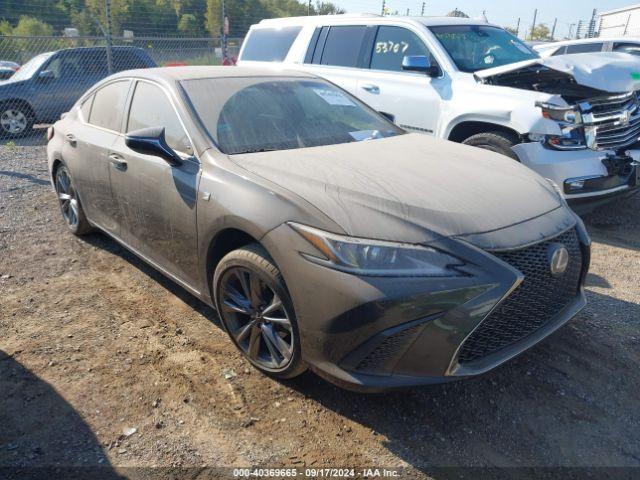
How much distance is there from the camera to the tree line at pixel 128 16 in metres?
14.7

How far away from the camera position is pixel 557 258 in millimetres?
2543

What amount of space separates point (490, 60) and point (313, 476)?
5.13 meters

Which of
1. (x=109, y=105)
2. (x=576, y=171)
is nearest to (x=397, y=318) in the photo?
(x=109, y=105)

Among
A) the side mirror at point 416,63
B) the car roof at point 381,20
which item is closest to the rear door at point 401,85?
the car roof at point 381,20

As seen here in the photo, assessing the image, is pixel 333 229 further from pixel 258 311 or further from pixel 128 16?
pixel 128 16

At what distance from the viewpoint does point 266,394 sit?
2.80 m

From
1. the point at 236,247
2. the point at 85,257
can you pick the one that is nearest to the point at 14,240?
the point at 85,257

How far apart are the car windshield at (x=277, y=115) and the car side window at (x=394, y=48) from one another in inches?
87.3

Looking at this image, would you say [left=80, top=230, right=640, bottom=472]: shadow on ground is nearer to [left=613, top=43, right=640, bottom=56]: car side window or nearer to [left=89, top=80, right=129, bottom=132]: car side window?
[left=89, top=80, right=129, bottom=132]: car side window

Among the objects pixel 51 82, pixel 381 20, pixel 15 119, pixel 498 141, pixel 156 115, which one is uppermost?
pixel 381 20


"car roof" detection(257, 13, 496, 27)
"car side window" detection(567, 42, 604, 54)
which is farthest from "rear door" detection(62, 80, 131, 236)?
"car side window" detection(567, 42, 604, 54)

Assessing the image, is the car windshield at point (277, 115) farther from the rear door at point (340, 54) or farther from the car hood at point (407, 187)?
the rear door at point (340, 54)

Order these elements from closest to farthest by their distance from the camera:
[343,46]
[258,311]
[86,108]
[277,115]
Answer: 1. [258,311]
2. [277,115]
3. [86,108]
4. [343,46]

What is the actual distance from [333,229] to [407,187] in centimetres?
55
